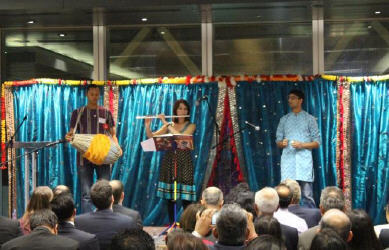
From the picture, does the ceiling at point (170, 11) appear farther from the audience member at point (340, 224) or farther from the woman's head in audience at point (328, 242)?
the woman's head in audience at point (328, 242)

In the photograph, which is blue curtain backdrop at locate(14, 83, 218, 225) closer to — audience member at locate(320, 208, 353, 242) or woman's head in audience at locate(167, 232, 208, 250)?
audience member at locate(320, 208, 353, 242)

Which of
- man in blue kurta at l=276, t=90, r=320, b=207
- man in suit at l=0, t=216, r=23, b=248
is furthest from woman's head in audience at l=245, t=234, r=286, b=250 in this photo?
man in blue kurta at l=276, t=90, r=320, b=207

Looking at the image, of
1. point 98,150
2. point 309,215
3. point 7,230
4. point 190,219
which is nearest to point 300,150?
point 98,150

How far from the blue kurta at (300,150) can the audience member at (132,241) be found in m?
4.97

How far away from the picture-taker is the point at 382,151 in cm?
839

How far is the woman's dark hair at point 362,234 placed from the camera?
411cm

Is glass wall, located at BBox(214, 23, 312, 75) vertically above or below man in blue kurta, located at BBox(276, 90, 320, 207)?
above

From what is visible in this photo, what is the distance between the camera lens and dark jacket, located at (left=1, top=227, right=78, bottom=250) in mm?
3822

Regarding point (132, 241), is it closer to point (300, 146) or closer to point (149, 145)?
point (149, 145)

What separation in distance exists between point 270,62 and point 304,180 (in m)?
1.76

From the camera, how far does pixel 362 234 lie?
413 cm

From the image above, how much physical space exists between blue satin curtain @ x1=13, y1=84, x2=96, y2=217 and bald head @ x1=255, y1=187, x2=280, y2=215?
4372 millimetres

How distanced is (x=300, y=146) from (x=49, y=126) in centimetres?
322

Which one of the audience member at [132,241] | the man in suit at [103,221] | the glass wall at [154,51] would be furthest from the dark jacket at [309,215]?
the glass wall at [154,51]
